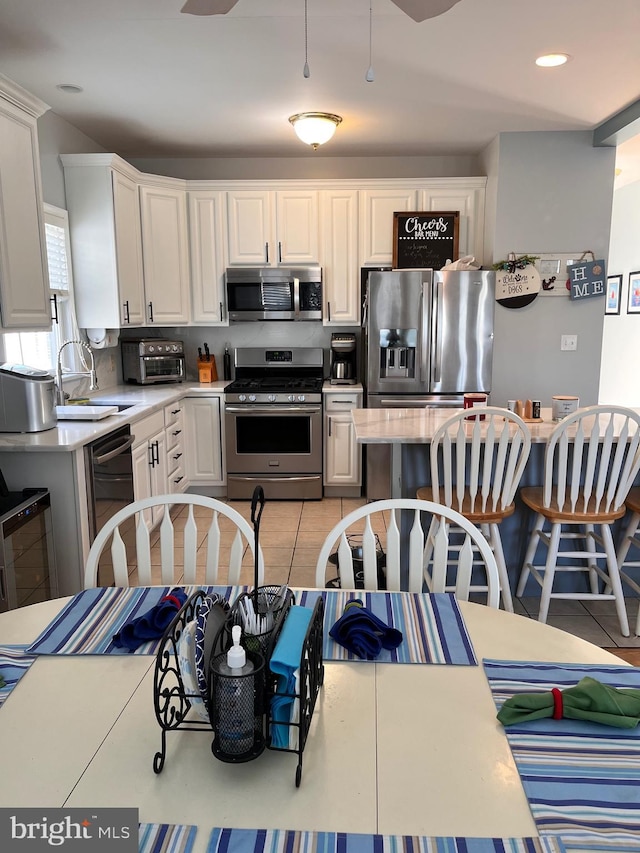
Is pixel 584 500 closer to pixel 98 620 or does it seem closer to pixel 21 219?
pixel 98 620

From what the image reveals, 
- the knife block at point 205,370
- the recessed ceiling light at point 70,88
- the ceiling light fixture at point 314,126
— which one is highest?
the recessed ceiling light at point 70,88

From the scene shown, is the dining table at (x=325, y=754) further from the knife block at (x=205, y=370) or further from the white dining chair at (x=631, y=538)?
the knife block at (x=205, y=370)

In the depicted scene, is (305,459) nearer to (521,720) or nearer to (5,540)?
Result: (5,540)

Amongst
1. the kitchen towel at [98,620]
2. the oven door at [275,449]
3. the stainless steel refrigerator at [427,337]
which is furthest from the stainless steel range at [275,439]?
the kitchen towel at [98,620]

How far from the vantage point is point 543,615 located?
2.83 metres

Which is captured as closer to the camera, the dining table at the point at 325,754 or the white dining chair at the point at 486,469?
the dining table at the point at 325,754

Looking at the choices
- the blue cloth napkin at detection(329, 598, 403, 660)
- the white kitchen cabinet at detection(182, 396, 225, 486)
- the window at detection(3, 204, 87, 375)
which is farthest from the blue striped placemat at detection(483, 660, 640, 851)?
the white kitchen cabinet at detection(182, 396, 225, 486)

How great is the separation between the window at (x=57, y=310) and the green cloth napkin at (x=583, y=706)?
128 inches

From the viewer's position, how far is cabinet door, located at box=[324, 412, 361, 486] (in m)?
4.73

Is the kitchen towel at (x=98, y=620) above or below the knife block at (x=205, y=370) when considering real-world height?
below

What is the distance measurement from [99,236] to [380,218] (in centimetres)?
202

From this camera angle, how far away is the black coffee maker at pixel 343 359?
495 cm

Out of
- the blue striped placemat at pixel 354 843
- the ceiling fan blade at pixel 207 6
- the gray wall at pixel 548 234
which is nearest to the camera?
the blue striped placemat at pixel 354 843

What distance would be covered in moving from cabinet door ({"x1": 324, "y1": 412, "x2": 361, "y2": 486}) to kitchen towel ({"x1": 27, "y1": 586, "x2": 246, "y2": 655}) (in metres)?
3.24
